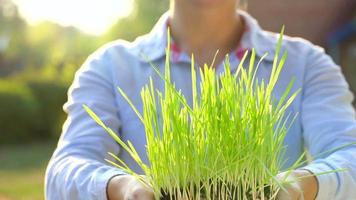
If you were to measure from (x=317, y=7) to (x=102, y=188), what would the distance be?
9243 millimetres

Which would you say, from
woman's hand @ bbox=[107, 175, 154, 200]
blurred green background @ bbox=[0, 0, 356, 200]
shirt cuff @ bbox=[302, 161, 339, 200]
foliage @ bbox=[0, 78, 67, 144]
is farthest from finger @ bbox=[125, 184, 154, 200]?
foliage @ bbox=[0, 78, 67, 144]

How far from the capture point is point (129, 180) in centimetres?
111

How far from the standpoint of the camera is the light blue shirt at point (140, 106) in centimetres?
131

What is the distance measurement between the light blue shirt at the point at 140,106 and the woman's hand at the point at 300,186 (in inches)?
1.8

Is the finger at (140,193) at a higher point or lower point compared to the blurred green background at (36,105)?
higher

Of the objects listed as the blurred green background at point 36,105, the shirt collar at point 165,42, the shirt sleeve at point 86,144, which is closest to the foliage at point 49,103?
the blurred green background at point 36,105

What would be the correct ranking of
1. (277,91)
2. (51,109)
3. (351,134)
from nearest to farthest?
(351,134) → (277,91) → (51,109)

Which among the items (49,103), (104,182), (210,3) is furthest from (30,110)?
(104,182)

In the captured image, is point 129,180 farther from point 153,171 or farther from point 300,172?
Answer: point 300,172

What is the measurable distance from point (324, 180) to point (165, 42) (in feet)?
1.97

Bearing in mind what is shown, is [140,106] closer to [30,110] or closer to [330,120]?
[330,120]

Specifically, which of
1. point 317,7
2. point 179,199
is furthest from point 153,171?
point 317,7

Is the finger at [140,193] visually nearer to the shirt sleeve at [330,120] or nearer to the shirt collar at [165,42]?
the shirt sleeve at [330,120]

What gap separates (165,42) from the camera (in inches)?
65.9
